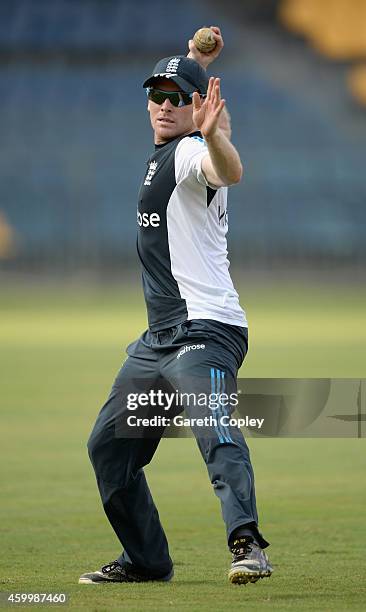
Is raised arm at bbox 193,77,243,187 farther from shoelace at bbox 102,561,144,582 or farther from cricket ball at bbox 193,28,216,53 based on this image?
shoelace at bbox 102,561,144,582

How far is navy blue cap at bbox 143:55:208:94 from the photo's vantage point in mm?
5434

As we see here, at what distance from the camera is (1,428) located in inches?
468

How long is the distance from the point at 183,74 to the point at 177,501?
3.78 meters

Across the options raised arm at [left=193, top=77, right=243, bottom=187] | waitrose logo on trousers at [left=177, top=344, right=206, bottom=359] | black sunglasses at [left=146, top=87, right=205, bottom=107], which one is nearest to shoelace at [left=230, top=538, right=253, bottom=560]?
waitrose logo on trousers at [left=177, top=344, right=206, bottom=359]

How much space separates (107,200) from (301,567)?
127 feet

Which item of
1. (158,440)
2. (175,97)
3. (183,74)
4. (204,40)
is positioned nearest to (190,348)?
(158,440)

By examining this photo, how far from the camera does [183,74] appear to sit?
17.9 ft

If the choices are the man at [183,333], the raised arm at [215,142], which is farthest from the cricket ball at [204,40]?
the raised arm at [215,142]

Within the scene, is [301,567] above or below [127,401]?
below

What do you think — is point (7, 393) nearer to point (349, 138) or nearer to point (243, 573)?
point (243, 573)

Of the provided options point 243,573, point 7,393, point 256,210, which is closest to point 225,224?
point 243,573

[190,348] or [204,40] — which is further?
[204,40]
